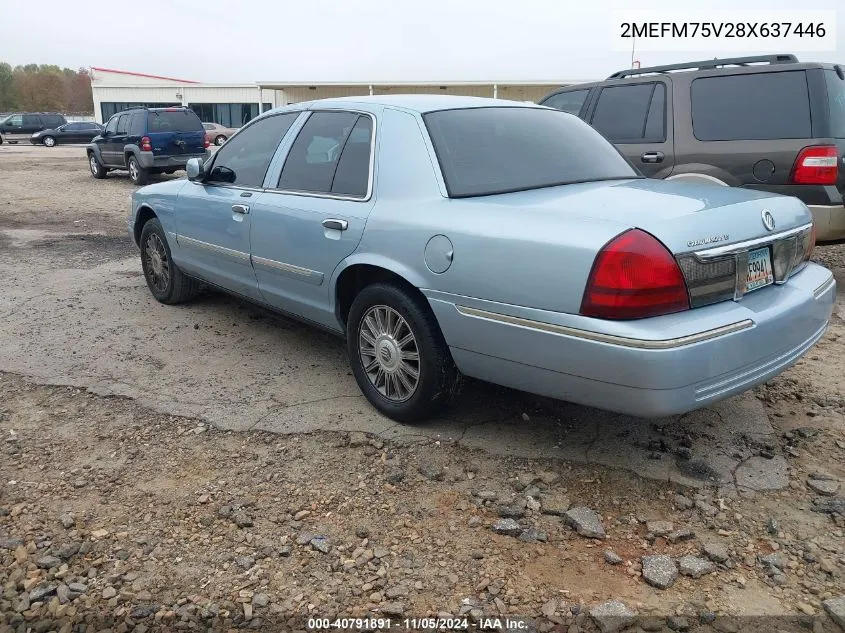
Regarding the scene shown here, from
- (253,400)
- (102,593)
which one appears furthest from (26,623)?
(253,400)

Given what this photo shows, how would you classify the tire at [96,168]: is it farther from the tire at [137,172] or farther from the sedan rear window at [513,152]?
the sedan rear window at [513,152]

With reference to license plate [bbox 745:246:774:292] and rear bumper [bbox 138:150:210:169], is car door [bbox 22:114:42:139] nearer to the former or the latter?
rear bumper [bbox 138:150:210:169]

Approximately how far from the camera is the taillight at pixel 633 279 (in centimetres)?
271

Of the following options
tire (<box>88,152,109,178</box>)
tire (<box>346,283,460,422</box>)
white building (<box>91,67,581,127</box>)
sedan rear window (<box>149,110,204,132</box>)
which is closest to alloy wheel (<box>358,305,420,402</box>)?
tire (<box>346,283,460,422</box>)

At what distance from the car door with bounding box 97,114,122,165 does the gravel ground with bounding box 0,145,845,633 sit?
1556 cm

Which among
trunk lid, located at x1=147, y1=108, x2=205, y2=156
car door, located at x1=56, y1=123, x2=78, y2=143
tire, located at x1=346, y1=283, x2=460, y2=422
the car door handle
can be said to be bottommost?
tire, located at x1=346, y1=283, x2=460, y2=422

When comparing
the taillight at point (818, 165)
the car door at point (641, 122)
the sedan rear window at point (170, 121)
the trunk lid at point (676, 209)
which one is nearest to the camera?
the trunk lid at point (676, 209)

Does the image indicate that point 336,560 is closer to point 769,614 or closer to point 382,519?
point 382,519

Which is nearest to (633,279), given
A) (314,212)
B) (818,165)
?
(314,212)

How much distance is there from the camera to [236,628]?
232 centimetres

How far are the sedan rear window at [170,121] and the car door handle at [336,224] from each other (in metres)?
14.1

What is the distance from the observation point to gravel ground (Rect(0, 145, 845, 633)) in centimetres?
239

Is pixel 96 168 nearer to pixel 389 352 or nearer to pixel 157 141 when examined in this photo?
pixel 157 141

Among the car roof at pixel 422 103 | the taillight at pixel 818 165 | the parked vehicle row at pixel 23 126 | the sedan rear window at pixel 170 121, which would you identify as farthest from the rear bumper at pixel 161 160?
the parked vehicle row at pixel 23 126
